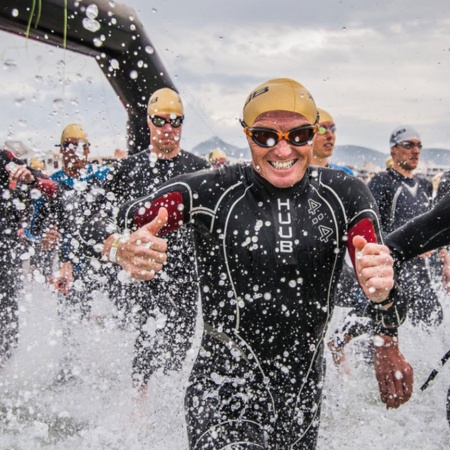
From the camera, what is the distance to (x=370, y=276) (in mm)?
1930

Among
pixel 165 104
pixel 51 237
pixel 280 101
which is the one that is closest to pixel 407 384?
pixel 280 101

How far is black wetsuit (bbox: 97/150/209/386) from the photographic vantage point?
3868 mm

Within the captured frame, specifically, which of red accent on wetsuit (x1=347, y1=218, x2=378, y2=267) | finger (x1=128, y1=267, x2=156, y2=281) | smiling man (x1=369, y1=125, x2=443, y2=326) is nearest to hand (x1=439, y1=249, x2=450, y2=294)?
smiling man (x1=369, y1=125, x2=443, y2=326)

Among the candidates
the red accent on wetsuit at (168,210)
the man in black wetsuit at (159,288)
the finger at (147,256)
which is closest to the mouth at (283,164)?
the red accent on wetsuit at (168,210)

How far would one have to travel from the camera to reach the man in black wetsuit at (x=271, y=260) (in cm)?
233

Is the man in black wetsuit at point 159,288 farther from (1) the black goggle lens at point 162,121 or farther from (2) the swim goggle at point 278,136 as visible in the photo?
(2) the swim goggle at point 278,136

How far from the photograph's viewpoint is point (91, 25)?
648cm

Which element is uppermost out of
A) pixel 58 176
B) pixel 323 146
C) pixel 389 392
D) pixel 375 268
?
pixel 323 146

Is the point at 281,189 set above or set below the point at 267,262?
above

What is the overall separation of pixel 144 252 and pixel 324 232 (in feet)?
2.64

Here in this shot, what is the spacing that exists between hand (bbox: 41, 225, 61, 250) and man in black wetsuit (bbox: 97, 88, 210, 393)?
1.35 m

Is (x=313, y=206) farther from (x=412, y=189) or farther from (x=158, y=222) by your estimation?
(x=412, y=189)

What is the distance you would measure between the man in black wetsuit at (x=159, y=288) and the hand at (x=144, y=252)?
171 centimetres

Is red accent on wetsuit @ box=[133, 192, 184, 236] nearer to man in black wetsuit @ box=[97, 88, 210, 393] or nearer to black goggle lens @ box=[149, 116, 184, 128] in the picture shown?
man in black wetsuit @ box=[97, 88, 210, 393]
